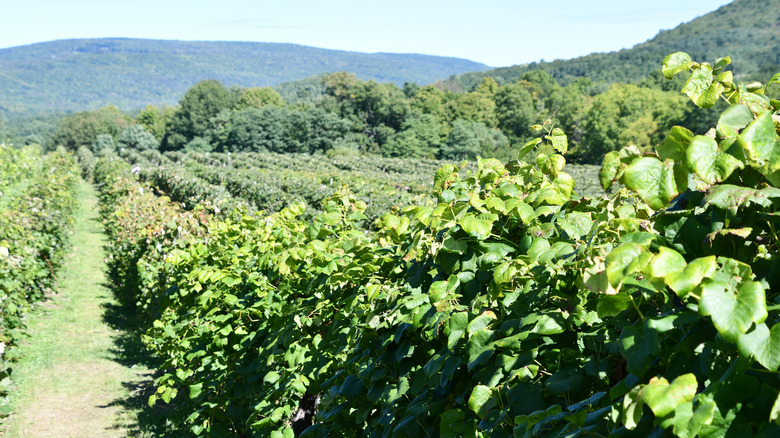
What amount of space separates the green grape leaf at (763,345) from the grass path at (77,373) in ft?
19.1

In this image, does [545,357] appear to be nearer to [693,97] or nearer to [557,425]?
[557,425]

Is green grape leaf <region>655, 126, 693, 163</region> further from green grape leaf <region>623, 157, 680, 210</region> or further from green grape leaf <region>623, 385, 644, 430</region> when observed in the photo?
green grape leaf <region>623, 385, 644, 430</region>

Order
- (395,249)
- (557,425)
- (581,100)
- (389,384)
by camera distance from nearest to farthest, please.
→ (557,425), (389,384), (395,249), (581,100)

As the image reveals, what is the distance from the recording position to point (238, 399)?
396 cm

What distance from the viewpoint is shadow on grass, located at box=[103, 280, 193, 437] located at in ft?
18.4

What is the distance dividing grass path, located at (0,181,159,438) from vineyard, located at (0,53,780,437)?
2395mm

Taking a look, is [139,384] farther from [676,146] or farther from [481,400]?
[676,146]

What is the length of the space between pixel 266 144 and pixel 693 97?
73511 mm

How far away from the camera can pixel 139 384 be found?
23.3ft

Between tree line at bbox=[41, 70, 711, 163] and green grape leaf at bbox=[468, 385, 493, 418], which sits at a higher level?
green grape leaf at bbox=[468, 385, 493, 418]

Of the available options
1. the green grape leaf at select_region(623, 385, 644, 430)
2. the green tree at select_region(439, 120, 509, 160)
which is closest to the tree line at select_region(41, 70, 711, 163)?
the green tree at select_region(439, 120, 509, 160)

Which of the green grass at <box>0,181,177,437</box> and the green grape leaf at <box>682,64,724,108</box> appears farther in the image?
the green grass at <box>0,181,177,437</box>

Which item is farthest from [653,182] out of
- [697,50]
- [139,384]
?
[697,50]

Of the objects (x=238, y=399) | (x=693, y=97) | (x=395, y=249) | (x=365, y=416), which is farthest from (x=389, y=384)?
(x=238, y=399)
